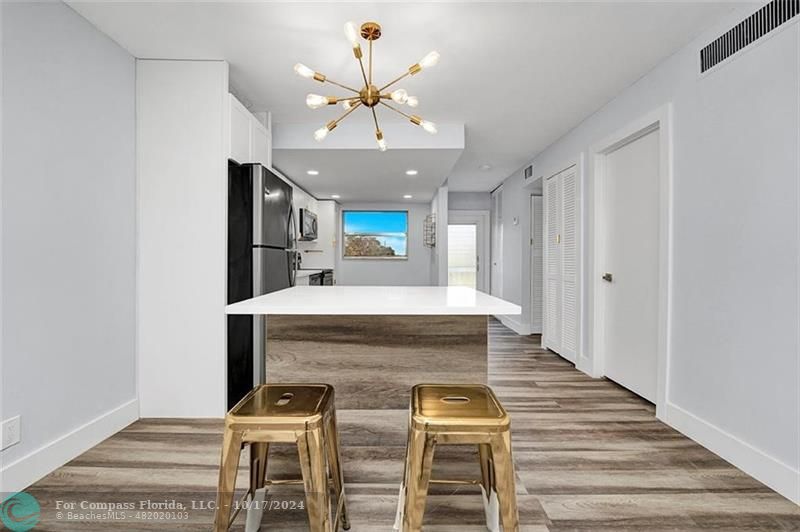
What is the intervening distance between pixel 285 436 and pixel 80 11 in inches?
98.9

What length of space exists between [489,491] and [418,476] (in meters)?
0.57

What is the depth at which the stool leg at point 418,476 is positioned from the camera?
1.18 meters

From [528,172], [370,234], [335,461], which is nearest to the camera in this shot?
[335,461]

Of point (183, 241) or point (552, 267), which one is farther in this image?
point (552, 267)

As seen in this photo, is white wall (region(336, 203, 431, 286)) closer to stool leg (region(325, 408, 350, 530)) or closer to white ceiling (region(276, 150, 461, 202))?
white ceiling (region(276, 150, 461, 202))

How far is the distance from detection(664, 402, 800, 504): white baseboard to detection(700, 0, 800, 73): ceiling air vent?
204cm

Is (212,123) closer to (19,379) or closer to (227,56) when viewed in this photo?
(227,56)

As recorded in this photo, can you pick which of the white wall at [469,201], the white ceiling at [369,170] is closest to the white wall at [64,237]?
the white ceiling at [369,170]

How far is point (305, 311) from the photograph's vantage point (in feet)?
4.91

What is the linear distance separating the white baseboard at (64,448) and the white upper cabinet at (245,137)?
1.79 m

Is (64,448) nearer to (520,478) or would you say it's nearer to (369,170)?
(520,478)

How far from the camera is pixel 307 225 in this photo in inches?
227

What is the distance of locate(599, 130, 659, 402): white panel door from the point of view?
2926 millimetres

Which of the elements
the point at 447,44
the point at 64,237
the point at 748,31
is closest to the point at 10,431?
the point at 64,237
